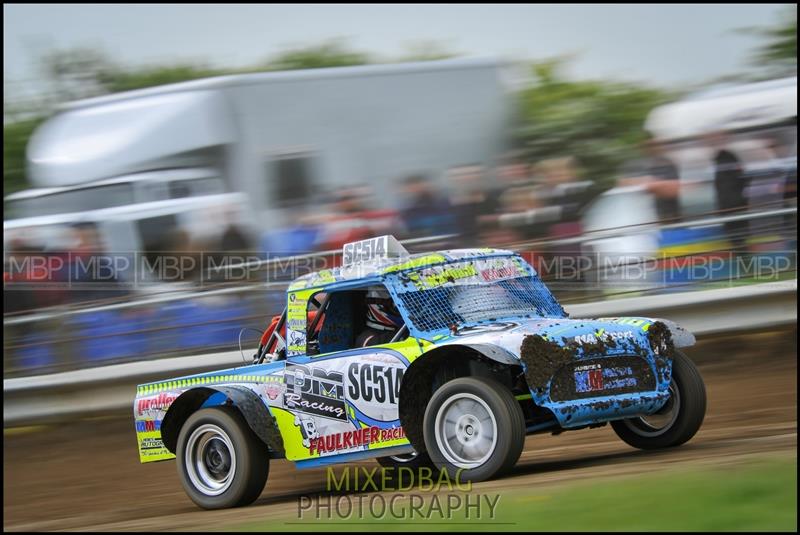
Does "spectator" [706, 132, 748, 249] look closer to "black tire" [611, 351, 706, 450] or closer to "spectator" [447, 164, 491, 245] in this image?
"spectator" [447, 164, 491, 245]

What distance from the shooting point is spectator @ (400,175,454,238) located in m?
12.7

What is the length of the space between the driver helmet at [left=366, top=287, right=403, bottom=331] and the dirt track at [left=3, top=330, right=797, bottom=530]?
4.44 ft

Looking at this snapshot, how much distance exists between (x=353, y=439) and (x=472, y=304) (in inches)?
47.4

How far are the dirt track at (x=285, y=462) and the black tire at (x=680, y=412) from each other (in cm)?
12

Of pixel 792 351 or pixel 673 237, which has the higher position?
pixel 673 237

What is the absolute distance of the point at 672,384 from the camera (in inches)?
302

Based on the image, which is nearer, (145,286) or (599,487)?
(599,487)

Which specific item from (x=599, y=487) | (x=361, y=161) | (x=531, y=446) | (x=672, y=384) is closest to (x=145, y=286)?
(x=361, y=161)

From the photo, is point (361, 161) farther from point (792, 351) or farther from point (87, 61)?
point (87, 61)

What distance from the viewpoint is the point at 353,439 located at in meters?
7.59

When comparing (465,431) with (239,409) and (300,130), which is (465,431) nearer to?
(239,409)

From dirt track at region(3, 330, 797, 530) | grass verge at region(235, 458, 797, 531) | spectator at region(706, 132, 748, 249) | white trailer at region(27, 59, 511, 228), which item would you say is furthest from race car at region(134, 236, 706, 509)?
white trailer at region(27, 59, 511, 228)

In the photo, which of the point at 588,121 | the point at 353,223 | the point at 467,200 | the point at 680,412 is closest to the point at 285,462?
the point at 353,223

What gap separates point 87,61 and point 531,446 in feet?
42.3
